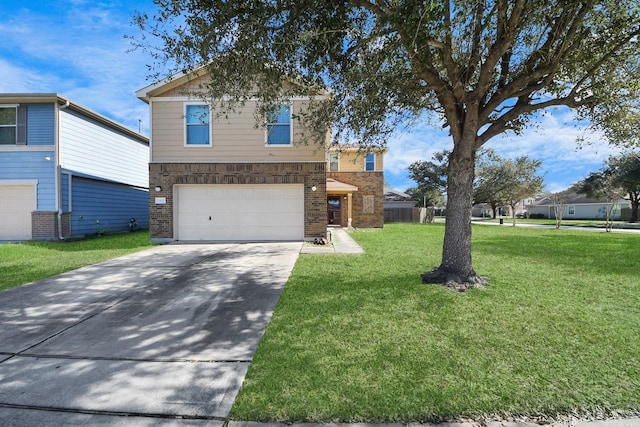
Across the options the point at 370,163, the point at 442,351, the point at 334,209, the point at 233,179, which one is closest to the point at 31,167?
the point at 233,179

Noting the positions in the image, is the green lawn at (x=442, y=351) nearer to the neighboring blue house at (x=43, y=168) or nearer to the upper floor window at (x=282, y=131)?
the upper floor window at (x=282, y=131)

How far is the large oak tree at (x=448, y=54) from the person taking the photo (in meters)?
4.91

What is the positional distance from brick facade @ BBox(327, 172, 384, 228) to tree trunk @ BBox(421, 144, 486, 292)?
540 inches

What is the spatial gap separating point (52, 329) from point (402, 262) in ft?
21.9

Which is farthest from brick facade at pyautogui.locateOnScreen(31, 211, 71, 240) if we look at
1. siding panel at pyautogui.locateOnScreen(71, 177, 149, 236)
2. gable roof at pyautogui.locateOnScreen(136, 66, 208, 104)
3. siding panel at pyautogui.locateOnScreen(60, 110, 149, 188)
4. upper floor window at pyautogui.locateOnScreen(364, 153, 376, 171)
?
upper floor window at pyautogui.locateOnScreen(364, 153, 376, 171)

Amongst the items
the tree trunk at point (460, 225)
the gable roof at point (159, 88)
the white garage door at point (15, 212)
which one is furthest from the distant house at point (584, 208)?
the white garage door at point (15, 212)

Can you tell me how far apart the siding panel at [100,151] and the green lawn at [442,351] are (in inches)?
475

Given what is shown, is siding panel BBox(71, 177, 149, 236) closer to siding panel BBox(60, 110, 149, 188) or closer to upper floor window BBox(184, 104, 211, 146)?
siding panel BBox(60, 110, 149, 188)

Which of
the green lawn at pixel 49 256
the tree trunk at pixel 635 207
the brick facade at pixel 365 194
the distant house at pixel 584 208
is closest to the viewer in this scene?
the green lawn at pixel 49 256

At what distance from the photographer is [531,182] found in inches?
1097

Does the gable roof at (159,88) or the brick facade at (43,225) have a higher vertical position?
the gable roof at (159,88)

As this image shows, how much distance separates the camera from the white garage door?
11.5m

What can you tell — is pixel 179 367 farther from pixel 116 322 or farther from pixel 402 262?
pixel 402 262

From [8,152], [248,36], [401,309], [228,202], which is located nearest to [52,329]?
[401,309]
